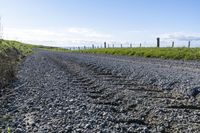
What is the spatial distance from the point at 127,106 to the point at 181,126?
358 centimetres

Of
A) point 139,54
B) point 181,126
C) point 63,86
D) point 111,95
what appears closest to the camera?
point 181,126

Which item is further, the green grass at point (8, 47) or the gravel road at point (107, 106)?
the green grass at point (8, 47)

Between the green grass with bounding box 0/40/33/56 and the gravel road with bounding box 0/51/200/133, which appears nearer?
the gravel road with bounding box 0/51/200/133

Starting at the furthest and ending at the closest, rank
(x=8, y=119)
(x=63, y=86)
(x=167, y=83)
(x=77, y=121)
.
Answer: (x=63, y=86) < (x=167, y=83) < (x=8, y=119) < (x=77, y=121)

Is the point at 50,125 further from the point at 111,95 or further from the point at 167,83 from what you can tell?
the point at 167,83

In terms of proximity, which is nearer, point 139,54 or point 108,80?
point 108,80

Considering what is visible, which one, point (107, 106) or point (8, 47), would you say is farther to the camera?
point (8, 47)

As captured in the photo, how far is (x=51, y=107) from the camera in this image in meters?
15.2

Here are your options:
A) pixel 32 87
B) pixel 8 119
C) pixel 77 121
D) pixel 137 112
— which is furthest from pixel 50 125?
pixel 32 87

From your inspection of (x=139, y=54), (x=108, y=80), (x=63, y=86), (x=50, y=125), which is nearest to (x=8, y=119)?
(x=50, y=125)

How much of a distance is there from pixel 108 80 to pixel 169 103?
881 centimetres

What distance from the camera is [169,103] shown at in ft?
48.4

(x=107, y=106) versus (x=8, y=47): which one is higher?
(x=8, y=47)

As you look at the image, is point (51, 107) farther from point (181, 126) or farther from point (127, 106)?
point (181, 126)
